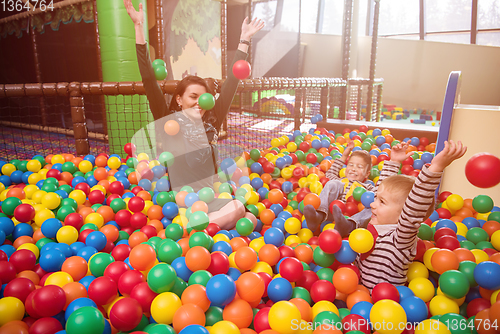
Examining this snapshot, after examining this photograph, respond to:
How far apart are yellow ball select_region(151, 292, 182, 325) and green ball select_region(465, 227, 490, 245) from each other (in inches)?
56.3

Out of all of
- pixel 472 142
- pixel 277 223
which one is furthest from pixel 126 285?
pixel 472 142

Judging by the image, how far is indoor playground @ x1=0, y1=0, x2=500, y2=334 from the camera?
41.1 inches

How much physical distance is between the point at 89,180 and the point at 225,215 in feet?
3.82

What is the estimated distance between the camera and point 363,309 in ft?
3.59

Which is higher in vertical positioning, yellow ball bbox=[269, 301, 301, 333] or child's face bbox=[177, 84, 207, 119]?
child's face bbox=[177, 84, 207, 119]

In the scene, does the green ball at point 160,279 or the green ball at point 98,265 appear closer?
the green ball at point 160,279

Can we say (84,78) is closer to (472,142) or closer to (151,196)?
(151,196)

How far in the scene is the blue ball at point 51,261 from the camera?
4.38 ft

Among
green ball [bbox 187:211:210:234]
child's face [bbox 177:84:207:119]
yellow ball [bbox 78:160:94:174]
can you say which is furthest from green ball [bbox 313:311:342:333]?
yellow ball [bbox 78:160:94:174]

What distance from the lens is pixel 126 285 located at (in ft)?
3.76

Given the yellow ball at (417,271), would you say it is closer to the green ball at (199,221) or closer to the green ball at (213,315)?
the green ball at (213,315)

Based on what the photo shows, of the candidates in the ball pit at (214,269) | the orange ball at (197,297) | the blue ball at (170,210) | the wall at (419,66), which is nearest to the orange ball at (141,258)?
the ball pit at (214,269)

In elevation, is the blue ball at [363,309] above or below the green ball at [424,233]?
below

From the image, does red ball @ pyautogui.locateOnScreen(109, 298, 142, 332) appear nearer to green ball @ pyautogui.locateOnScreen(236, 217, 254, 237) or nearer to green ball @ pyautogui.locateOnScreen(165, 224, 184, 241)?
green ball @ pyautogui.locateOnScreen(165, 224, 184, 241)
